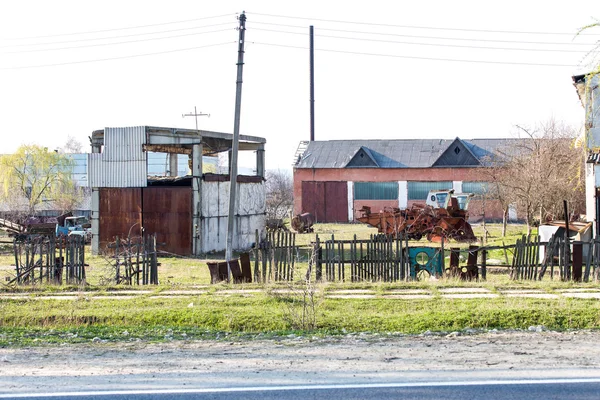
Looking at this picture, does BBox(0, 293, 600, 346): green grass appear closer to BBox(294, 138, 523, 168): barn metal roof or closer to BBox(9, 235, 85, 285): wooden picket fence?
BBox(9, 235, 85, 285): wooden picket fence

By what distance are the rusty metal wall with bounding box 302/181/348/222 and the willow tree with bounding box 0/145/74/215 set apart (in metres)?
20.3

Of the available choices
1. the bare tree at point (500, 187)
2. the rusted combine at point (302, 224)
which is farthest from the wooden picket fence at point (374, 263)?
the rusted combine at point (302, 224)

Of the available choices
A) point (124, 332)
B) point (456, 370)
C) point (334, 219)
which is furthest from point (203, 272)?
point (334, 219)

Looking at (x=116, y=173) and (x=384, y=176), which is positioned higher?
(x=384, y=176)

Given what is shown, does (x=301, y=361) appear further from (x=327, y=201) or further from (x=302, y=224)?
(x=327, y=201)

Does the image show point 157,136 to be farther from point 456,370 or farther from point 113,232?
point 456,370

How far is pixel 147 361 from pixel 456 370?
3722mm

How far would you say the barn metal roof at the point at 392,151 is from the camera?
2260 inches

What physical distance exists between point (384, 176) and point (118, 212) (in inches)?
1183

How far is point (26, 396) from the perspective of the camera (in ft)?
23.2

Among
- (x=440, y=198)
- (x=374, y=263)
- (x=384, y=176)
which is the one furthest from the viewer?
(x=384, y=176)

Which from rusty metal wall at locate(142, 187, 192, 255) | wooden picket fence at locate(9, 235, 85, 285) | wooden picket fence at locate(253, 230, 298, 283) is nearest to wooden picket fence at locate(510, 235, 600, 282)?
wooden picket fence at locate(253, 230, 298, 283)

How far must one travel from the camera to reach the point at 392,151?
193 feet

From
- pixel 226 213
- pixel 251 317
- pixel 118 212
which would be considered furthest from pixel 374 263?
pixel 118 212
